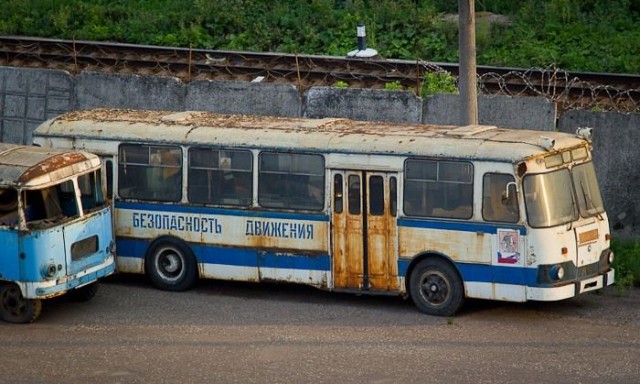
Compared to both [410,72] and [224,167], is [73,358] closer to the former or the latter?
[224,167]

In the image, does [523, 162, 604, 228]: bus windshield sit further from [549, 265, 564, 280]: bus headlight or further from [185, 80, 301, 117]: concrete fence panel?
[185, 80, 301, 117]: concrete fence panel

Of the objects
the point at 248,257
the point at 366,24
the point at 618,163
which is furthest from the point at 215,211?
the point at 366,24

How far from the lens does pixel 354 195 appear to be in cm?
1705

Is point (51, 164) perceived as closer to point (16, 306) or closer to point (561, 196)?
point (16, 306)

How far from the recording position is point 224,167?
58.5 feet

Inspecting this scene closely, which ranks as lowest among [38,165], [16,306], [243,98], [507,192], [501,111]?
[16,306]

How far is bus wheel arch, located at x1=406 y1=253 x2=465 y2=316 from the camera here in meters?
16.5

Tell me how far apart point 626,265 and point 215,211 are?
5250 mm

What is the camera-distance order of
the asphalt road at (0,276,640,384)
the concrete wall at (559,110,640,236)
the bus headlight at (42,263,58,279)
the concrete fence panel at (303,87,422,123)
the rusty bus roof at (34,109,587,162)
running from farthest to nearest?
the concrete fence panel at (303,87,422,123)
the concrete wall at (559,110,640,236)
the bus headlight at (42,263,58,279)
the rusty bus roof at (34,109,587,162)
the asphalt road at (0,276,640,384)

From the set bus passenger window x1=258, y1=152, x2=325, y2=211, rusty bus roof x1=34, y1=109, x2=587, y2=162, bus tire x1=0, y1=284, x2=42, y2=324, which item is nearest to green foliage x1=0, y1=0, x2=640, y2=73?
rusty bus roof x1=34, y1=109, x2=587, y2=162

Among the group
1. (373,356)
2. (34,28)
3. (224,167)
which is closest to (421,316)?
(373,356)

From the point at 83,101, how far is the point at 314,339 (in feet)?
27.6

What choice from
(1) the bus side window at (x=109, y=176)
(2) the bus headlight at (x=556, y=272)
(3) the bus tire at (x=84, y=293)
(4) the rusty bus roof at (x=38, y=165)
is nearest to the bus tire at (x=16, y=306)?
(3) the bus tire at (x=84, y=293)

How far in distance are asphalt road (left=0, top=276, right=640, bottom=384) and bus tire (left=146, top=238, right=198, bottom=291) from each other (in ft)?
0.63
